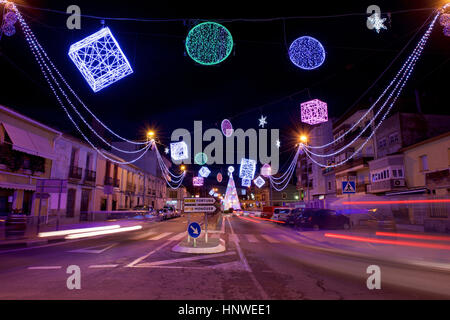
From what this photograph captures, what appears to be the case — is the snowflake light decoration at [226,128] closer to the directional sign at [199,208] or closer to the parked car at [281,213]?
the directional sign at [199,208]

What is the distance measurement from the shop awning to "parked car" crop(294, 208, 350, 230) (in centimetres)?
2001

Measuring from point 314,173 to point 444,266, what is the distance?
4084 cm

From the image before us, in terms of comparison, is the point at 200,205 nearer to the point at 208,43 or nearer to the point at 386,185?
the point at 208,43

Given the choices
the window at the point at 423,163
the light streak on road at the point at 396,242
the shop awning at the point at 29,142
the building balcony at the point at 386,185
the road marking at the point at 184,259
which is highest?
the shop awning at the point at 29,142

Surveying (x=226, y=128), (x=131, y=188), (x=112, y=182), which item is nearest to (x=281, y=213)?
(x=226, y=128)

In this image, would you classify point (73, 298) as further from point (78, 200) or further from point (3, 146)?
point (78, 200)

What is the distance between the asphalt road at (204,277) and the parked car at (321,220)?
10.3 meters

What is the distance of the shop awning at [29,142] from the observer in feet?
57.2

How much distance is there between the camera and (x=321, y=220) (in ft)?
62.8

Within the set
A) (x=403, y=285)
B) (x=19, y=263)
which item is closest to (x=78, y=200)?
(x=19, y=263)

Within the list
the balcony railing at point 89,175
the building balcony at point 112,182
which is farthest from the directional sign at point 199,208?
the building balcony at point 112,182

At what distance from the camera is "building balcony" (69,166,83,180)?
2420 centimetres

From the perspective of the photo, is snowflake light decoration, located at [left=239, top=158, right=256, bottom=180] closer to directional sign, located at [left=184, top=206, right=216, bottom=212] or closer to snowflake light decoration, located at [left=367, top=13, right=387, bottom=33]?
directional sign, located at [left=184, top=206, right=216, bottom=212]

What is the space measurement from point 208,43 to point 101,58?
361 cm
